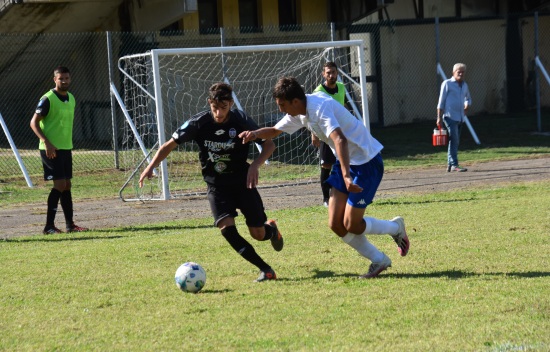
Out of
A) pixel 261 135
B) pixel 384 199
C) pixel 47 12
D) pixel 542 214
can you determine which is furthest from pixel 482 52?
pixel 261 135

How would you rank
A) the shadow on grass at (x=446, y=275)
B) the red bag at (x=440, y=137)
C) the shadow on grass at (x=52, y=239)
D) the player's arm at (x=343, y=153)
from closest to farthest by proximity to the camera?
1. the player's arm at (x=343, y=153)
2. the shadow on grass at (x=446, y=275)
3. the shadow on grass at (x=52, y=239)
4. the red bag at (x=440, y=137)

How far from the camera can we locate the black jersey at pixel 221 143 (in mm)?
7863

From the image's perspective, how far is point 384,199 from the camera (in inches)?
525

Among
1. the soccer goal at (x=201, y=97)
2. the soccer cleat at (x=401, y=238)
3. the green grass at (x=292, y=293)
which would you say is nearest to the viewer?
the green grass at (x=292, y=293)

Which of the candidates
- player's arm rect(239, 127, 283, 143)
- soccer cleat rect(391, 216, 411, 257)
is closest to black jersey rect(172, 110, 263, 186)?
player's arm rect(239, 127, 283, 143)

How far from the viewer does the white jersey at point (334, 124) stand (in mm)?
7359

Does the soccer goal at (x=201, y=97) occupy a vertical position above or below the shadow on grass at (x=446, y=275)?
above

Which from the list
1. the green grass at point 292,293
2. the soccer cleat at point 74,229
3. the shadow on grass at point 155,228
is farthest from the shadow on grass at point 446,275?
the soccer cleat at point 74,229

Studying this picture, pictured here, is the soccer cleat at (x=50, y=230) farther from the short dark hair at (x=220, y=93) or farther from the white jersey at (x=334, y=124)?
the white jersey at (x=334, y=124)

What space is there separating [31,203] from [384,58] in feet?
44.4

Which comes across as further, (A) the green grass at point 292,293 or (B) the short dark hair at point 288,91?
(B) the short dark hair at point 288,91

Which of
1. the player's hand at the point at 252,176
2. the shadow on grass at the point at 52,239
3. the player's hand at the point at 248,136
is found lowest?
the shadow on grass at the point at 52,239

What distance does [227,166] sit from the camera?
26.1 feet

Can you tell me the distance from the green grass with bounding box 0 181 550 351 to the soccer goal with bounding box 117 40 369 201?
4.53 metres
